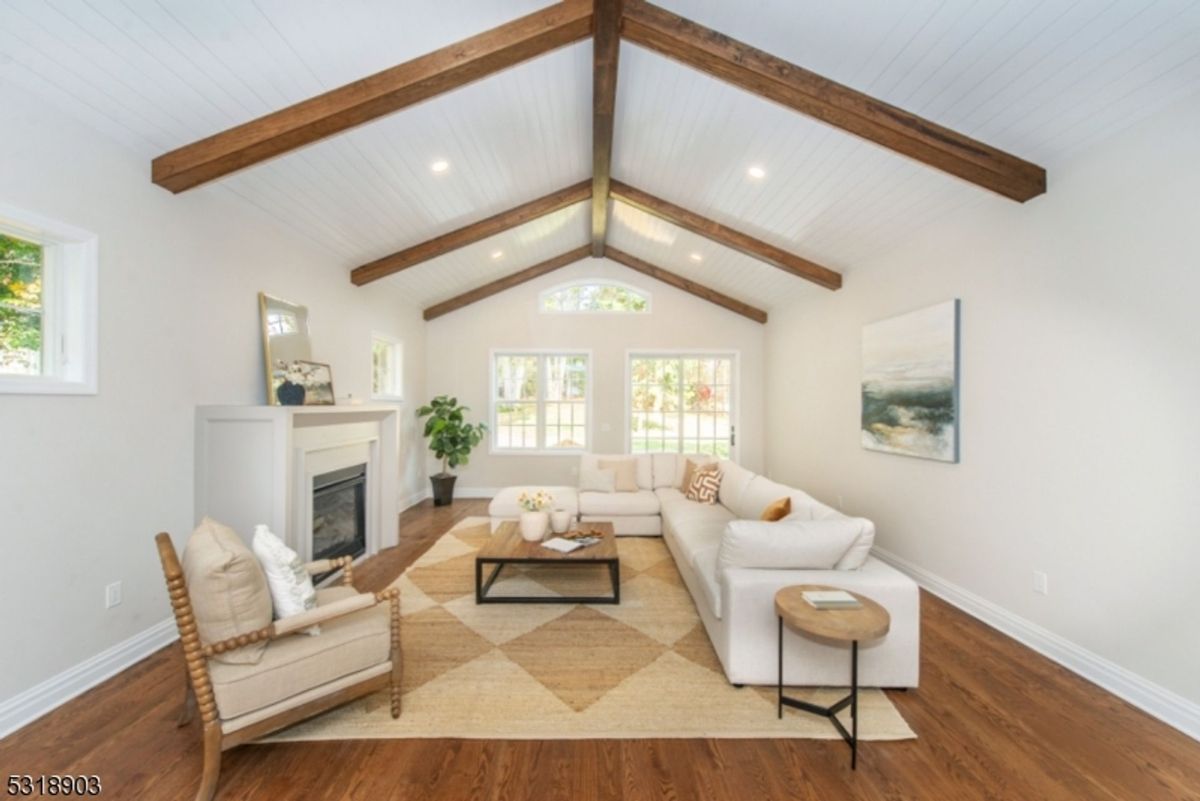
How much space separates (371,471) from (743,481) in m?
3.42

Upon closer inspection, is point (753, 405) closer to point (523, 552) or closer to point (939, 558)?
point (939, 558)

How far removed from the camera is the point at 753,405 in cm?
708

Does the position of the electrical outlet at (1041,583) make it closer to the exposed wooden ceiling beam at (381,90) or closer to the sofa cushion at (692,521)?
the sofa cushion at (692,521)

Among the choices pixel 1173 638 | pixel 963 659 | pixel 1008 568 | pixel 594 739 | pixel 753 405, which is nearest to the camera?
pixel 594 739

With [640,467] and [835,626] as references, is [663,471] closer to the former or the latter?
[640,467]

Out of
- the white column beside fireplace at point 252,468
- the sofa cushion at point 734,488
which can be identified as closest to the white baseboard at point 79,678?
the white column beside fireplace at point 252,468

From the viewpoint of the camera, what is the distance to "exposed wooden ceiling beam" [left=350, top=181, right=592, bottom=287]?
4855 millimetres

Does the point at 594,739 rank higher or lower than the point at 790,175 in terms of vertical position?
lower

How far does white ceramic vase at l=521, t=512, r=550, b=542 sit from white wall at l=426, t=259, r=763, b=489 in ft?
11.4

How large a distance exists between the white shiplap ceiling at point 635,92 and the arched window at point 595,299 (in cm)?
272

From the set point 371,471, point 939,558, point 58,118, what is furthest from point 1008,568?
point 58,118

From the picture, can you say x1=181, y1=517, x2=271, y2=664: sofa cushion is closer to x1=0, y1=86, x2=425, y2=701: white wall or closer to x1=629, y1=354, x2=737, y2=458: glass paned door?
x1=0, y1=86, x2=425, y2=701: white wall

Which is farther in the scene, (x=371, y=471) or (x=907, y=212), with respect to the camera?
(x=371, y=471)

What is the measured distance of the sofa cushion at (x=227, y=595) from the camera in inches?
67.5
